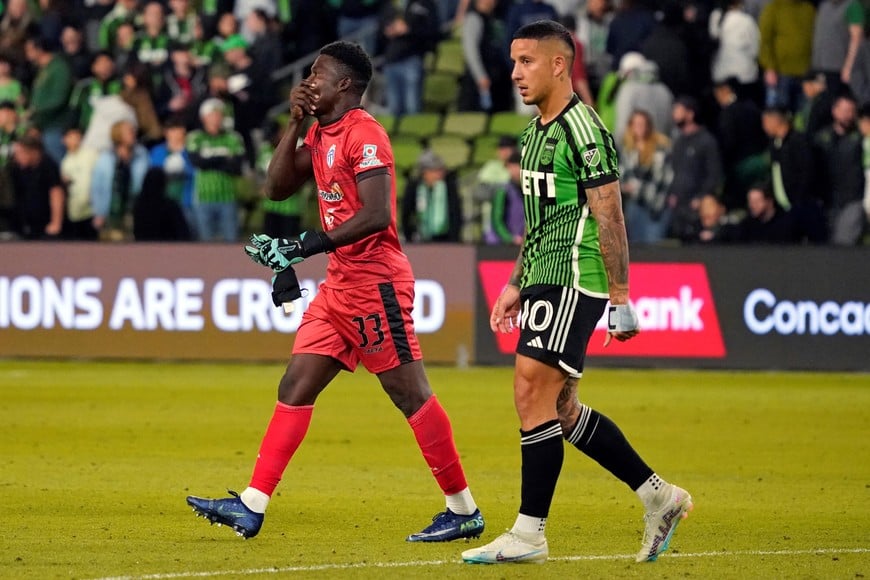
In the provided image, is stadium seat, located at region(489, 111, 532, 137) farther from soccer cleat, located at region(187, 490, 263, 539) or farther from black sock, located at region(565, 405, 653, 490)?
black sock, located at region(565, 405, 653, 490)

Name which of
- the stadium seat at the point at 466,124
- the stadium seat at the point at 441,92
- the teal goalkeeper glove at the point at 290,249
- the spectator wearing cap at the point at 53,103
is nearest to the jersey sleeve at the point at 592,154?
the teal goalkeeper glove at the point at 290,249

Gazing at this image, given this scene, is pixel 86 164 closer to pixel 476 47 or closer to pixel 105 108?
pixel 105 108

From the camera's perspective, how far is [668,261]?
18.5 meters

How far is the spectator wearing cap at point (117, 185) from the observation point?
2141 cm

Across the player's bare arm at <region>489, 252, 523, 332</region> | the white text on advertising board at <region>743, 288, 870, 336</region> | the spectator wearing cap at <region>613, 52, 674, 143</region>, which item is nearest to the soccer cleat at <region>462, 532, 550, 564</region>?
the player's bare arm at <region>489, 252, 523, 332</region>

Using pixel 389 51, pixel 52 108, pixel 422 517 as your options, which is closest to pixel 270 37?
pixel 389 51

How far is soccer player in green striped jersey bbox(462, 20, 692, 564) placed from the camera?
23.9 ft

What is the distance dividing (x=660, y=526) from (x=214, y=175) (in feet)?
46.1

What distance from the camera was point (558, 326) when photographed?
7305mm

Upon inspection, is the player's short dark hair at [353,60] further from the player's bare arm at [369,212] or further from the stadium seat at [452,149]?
the stadium seat at [452,149]

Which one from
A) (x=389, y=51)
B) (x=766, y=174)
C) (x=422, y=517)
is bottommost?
(x=422, y=517)

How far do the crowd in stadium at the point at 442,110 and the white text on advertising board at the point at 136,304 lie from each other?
4.50ft

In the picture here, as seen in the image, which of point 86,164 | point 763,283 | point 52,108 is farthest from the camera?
point 52,108

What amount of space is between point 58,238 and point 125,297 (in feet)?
3.94
